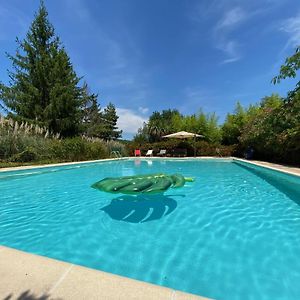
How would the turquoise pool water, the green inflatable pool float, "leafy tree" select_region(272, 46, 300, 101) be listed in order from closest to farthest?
the turquoise pool water
the green inflatable pool float
"leafy tree" select_region(272, 46, 300, 101)

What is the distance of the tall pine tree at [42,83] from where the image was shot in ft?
60.2

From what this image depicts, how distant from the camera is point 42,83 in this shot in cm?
1889

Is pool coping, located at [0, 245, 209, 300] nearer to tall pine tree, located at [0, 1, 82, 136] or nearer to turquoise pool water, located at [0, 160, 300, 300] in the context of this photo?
turquoise pool water, located at [0, 160, 300, 300]

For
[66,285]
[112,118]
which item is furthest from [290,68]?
[112,118]

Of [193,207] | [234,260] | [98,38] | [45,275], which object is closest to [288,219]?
[193,207]

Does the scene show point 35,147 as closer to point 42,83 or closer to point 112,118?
point 42,83

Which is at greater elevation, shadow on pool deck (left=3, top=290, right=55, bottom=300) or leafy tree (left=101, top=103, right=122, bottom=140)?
leafy tree (left=101, top=103, right=122, bottom=140)

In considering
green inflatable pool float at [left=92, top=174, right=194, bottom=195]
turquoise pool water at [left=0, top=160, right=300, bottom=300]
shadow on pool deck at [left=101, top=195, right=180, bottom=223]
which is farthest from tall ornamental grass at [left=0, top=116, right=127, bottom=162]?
green inflatable pool float at [left=92, top=174, right=194, bottom=195]

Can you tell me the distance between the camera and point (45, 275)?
5.52 feet

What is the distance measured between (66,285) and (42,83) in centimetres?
2020

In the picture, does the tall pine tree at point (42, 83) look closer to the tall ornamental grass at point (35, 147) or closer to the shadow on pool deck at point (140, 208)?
the tall ornamental grass at point (35, 147)

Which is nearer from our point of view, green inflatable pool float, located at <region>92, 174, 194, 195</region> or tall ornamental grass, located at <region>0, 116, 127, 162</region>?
green inflatable pool float, located at <region>92, 174, 194, 195</region>

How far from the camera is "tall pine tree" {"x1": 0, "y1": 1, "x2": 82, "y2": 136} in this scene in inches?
723

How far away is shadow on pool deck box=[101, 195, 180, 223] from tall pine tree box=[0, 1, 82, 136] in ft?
51.3
